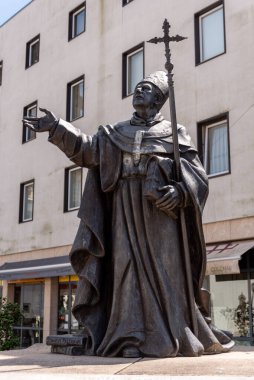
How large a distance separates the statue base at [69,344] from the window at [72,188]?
14.8 meters

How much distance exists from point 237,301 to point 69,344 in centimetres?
1072

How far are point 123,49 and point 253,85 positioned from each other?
220 inches

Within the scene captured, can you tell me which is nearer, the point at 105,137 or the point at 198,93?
the point at 105,137

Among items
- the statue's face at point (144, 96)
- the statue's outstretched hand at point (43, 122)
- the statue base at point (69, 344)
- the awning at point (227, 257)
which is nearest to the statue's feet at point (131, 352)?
the statue base at point (69, 344)

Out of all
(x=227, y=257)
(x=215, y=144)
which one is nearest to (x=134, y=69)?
(x=215, y=144)

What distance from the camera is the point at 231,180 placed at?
14.5 metres

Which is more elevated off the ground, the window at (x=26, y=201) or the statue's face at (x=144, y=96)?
the window at (x=26, y=201)

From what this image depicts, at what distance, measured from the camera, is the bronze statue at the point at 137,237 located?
455 centimetres

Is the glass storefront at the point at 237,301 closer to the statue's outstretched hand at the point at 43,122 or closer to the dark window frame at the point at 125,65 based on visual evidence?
the dark window frame at the point at 125,65

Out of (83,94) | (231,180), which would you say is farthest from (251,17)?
(83,94)

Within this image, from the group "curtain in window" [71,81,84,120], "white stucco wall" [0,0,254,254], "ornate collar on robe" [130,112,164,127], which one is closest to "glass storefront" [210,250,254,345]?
"white stucco wall" [0,0,254,254]

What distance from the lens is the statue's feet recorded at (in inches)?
171

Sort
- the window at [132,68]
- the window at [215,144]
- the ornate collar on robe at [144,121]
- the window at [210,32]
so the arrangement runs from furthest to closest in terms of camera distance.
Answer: the window at [132,68]
the window at [210,32]
the window at [215,144]
the ornate collar on robe at [144,121]

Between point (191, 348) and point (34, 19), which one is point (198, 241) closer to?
point (191, 348)
